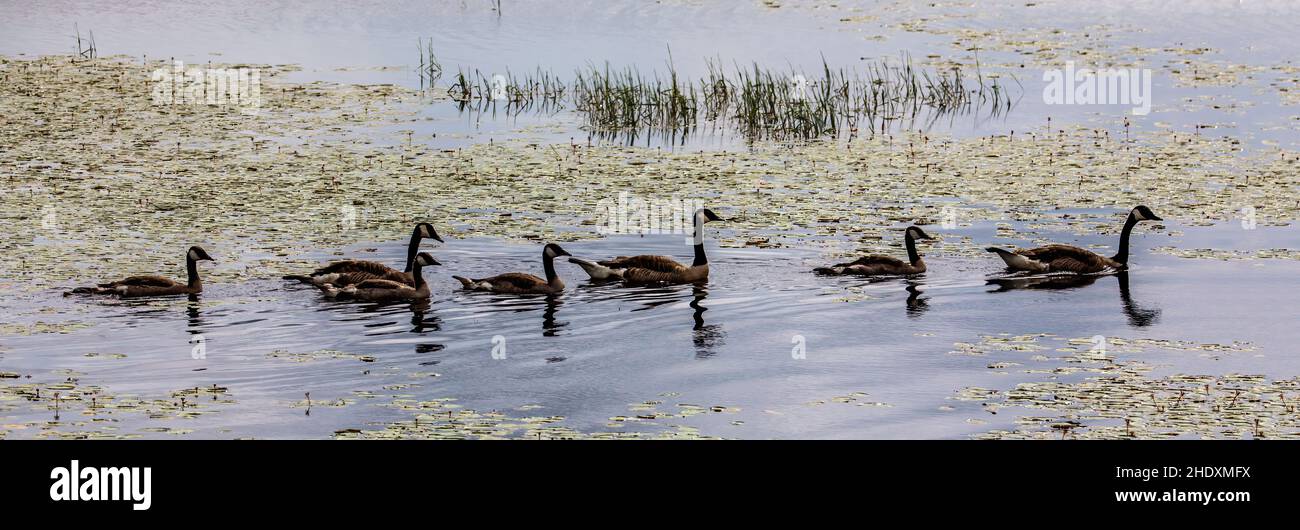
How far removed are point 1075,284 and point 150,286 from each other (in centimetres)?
1133

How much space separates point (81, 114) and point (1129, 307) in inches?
844

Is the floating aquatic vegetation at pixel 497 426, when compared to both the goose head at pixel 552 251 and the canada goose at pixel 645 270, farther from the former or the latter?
the canada goose at pixel 645 270

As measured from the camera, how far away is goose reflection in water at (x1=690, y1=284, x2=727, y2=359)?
1549 centimetres

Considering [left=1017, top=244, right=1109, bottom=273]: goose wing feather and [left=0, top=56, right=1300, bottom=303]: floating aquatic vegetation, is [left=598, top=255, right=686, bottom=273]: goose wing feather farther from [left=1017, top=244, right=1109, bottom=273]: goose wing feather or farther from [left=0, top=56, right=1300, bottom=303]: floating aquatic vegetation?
[left=1017, top=244, right=1109, bottom=273]: goose wing feather

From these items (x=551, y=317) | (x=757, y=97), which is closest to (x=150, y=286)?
(x=551, y=317)

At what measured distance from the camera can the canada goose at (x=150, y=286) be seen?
57.7 ft

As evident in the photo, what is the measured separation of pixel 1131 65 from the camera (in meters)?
36.4

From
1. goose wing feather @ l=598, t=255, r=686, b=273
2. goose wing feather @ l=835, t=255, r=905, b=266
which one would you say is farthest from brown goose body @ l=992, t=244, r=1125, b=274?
goose wing feather @ l=598, t=255, r=686, b=273

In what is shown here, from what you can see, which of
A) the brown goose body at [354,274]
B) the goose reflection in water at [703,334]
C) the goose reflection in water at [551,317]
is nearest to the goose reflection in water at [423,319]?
the brown goose body at [354,274]

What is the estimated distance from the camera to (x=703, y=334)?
1650cm

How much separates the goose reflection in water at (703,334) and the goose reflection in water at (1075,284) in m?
3.78

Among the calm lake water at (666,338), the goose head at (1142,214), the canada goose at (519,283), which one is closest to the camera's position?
the calm lake water at (666,338)

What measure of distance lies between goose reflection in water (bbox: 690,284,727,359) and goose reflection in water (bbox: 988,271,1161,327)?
378 centimetres
